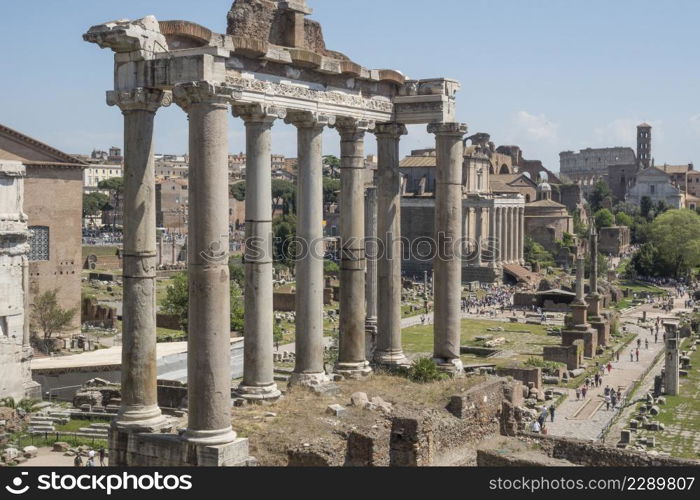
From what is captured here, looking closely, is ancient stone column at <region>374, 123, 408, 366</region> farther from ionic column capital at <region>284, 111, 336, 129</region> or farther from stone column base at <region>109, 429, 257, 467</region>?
stone column base at <region>109, 429, 257, 467</region>

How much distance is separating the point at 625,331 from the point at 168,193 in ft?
200

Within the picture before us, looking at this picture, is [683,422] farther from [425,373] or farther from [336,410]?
[336,410]

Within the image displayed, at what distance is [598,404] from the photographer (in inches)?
1259

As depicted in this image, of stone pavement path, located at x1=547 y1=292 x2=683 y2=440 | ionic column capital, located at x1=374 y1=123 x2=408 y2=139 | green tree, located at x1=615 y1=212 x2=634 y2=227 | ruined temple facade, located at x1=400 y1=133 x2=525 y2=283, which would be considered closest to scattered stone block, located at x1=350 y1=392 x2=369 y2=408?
ionic column capital, located at x1=374 y1=123 x2=408 y2=139

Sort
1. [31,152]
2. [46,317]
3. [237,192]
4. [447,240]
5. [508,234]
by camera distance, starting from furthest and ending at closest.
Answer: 1. [237,192]
2. [508,234]
3. [31,152]
4. [46,317]
5. [447,240]

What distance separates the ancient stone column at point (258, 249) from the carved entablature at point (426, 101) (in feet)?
11.4

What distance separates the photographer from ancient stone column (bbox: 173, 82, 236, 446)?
11.7 m

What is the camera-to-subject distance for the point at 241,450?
11883mm

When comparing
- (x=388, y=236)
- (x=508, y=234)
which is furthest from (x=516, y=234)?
(x=388, y=236)

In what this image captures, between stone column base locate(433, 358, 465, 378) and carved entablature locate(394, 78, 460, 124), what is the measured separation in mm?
4191

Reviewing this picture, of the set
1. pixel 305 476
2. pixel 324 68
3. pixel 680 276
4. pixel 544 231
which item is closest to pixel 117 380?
pixel 324 68

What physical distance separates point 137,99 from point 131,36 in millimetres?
781

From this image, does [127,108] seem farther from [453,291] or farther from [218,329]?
[453,291]

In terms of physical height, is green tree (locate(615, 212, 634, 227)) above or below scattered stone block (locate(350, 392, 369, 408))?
above
